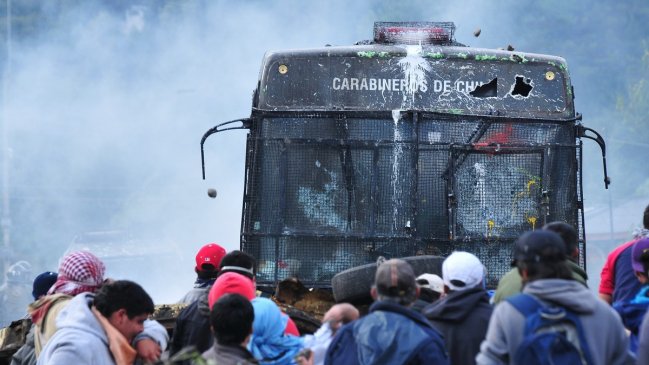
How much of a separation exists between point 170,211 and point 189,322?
83.5 feet

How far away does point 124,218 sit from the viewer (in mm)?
34406

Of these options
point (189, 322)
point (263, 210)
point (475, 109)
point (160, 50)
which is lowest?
point (189, 322)

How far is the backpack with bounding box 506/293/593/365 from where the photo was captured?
177 inches

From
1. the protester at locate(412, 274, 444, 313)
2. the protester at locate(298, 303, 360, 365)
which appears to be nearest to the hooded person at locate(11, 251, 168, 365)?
the protester at locate(298, 303, 360, 365)

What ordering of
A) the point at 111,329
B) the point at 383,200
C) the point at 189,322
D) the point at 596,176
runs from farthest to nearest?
the point at 596,176, the point at 383,200, the point at 189,322, the point at 111,329

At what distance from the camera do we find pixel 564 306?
457cm

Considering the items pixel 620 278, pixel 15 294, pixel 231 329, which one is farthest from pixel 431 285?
pixel 15 294

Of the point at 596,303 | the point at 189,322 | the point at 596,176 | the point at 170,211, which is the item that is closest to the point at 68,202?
the point at 170,211

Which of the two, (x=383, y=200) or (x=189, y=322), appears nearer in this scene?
(x=189, y=322)

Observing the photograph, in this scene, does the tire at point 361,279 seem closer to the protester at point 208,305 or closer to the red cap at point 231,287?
the protester at point 208,305

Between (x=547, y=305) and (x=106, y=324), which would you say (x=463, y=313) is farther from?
(x=106, y=324)

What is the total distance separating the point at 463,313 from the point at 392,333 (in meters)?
0.65

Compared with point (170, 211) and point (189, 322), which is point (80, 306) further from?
point (170, 211)

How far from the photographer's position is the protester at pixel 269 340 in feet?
18.9
